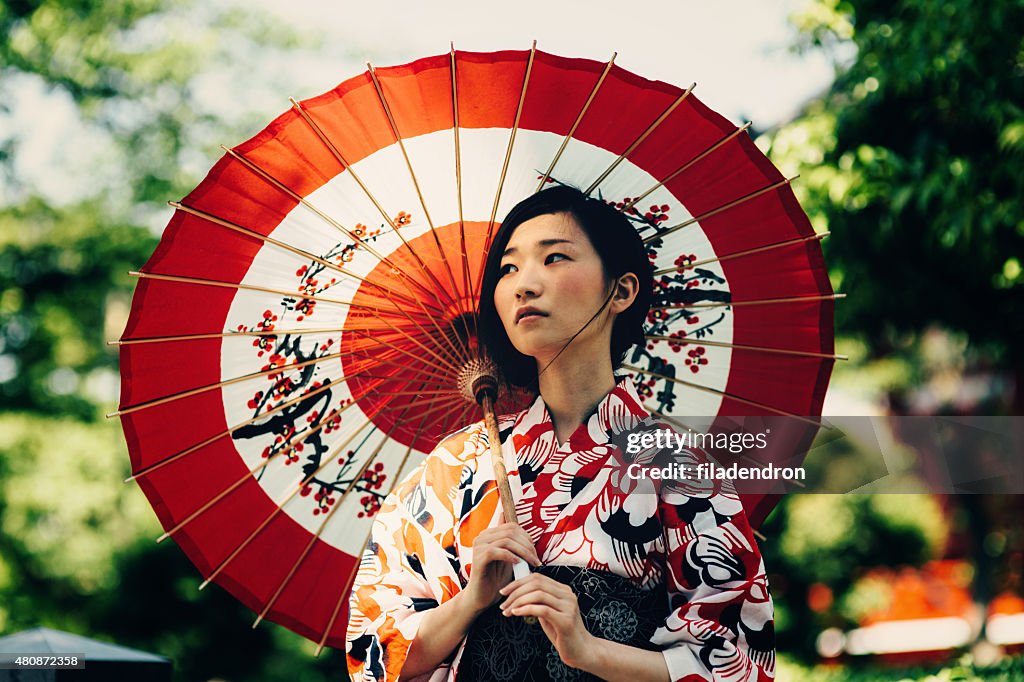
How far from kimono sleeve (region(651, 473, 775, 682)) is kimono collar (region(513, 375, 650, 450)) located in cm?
24

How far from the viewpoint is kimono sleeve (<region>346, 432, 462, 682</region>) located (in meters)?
2.03

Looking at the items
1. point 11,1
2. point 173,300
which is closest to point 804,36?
point 173,300

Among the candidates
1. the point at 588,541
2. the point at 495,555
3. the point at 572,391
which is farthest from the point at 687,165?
the point at 495,555

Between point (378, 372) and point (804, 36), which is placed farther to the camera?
point (804, 36)

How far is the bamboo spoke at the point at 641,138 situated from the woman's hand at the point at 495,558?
0.90 meters

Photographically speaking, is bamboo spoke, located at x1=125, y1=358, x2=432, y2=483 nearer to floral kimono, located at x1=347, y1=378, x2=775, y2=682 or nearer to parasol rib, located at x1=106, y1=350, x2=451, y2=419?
parasol rib, located at x1=106, y1=350, x2=451, y2=419

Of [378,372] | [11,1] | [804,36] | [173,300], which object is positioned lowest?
[378,372]

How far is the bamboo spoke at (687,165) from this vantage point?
2256 mm

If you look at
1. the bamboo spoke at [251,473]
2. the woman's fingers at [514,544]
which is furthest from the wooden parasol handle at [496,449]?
the bamboo spoke at [251,473]

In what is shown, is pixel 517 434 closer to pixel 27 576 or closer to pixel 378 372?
pixel 378 372

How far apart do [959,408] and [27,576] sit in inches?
487

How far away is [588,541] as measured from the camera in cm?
198

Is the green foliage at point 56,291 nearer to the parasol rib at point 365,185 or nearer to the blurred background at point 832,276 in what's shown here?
the blurred background at point 832,276

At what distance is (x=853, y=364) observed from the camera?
14344 millimetres
